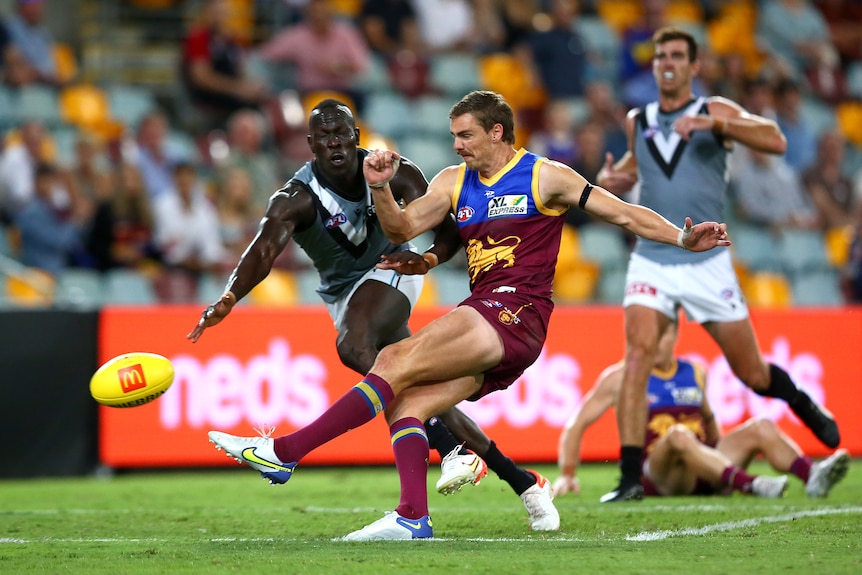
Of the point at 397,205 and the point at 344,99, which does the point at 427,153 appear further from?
the point at 397,205

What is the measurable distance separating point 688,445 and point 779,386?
727 millimetres

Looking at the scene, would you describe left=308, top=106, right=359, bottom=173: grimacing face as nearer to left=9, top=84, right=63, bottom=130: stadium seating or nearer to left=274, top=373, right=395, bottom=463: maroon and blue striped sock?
left=274, top=373, right=395, bottom=463: maroon and blue striped sock

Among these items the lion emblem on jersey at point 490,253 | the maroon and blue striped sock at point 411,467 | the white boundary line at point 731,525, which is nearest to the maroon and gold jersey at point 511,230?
the lion emblem on jersey at point 490,253

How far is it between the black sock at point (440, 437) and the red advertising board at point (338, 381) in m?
3.70

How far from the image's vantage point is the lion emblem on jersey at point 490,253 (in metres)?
5.89

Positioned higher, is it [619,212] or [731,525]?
[619,212]

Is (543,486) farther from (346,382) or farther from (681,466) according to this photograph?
(346,382)

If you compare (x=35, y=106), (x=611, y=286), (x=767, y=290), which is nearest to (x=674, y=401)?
(x=611, y=286)

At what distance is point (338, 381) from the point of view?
10375 millimetres

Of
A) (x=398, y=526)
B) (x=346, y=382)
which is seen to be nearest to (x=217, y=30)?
(x=346, y=382)

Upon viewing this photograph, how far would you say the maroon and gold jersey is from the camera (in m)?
5.87

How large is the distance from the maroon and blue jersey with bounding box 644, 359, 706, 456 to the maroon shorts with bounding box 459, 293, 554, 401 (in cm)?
256

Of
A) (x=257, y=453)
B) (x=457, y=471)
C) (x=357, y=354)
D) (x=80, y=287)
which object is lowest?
(x=457, y=471)

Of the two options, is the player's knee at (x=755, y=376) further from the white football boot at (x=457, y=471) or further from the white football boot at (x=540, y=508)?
the white football boot at (x=457, y=471)
